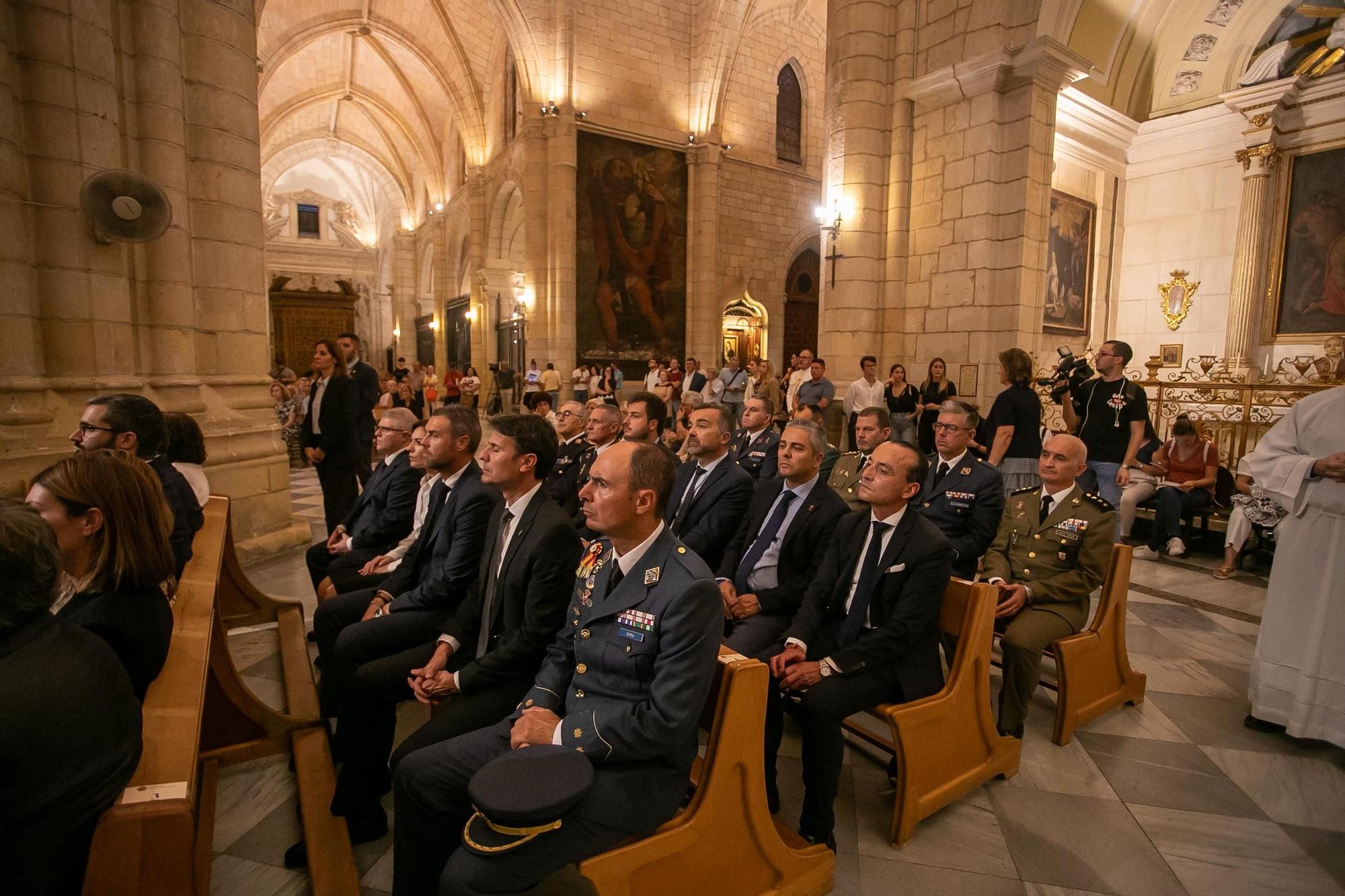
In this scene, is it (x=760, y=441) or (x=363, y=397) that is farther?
(x=363, y=397)

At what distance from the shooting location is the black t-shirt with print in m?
4.71

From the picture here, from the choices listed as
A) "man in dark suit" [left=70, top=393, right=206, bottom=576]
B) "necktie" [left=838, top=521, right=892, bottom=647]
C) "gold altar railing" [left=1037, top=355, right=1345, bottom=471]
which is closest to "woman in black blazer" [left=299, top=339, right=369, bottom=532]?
"man in dark suit" [left=70, top=393, right=206, bottom=576]

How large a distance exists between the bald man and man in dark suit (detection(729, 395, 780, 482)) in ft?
5.13

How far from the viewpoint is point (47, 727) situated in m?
1.17

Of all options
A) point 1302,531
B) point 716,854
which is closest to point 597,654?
point 716,854

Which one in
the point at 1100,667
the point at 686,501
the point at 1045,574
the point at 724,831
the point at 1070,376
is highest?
the point at 1070,376

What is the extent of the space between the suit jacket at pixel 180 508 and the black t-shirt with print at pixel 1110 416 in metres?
5.39

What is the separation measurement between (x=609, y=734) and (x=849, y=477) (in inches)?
124

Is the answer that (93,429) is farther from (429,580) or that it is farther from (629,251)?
(629,251)

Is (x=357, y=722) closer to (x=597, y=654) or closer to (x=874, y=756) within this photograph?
(x=597, y=654)

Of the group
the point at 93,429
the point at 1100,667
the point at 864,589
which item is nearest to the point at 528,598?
the point at 864,589

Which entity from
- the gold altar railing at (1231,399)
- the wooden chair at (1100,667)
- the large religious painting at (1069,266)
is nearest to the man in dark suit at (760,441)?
the wooden chair at (1100,667)

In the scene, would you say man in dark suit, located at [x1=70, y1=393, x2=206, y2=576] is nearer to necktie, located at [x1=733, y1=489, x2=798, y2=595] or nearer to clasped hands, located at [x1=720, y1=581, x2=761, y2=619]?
clasped hands, located at [x1=720, y1=581, x2=761, y2=619]

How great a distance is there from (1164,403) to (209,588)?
8.54 metres
